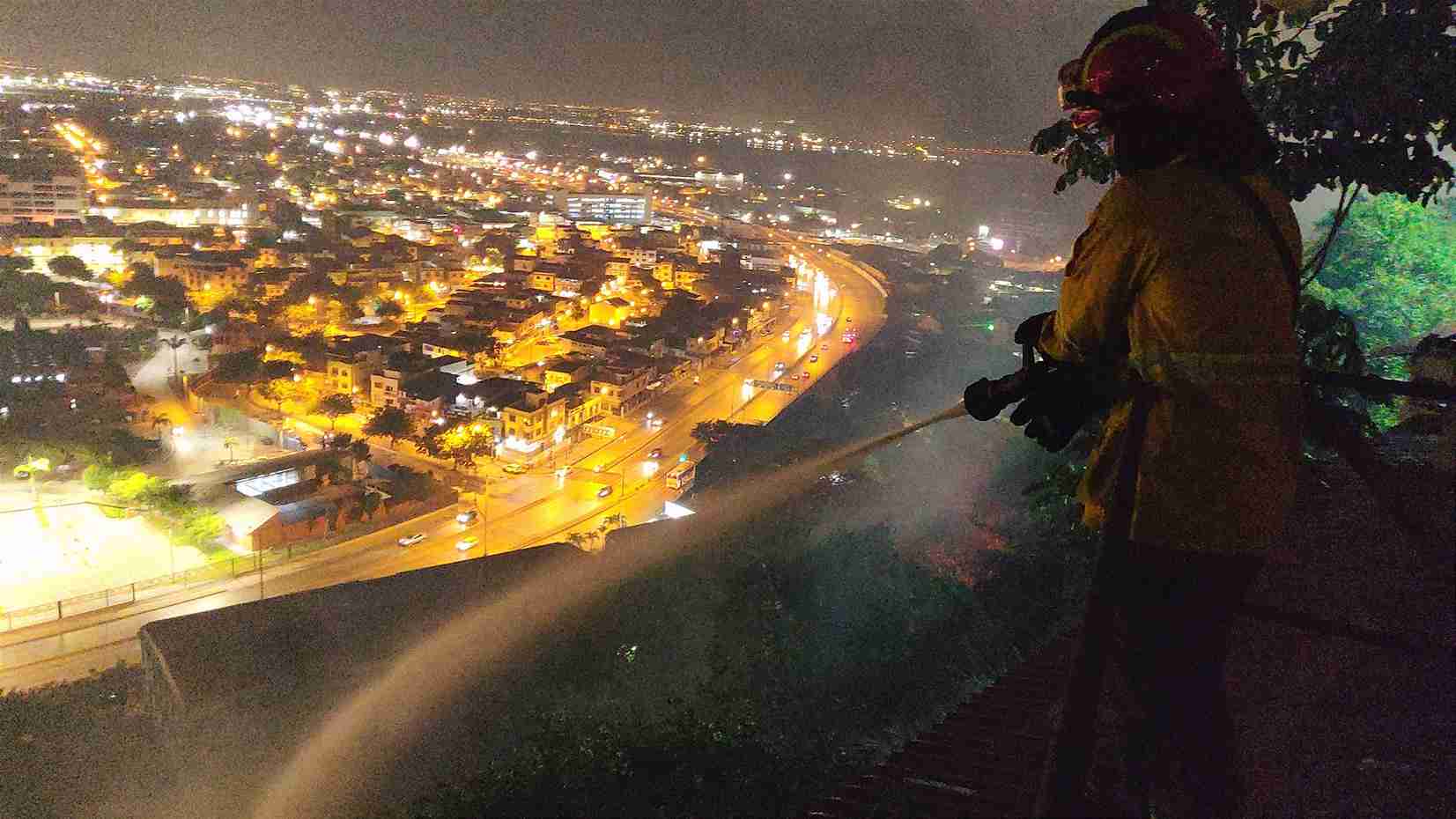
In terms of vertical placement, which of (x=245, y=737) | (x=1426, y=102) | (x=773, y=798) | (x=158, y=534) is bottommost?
(x=158, y=534)

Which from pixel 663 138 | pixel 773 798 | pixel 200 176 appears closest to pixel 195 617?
pixel 773 798

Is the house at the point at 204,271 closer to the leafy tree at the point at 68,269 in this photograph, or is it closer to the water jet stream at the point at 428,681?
the leafy tree at the point at 68,269

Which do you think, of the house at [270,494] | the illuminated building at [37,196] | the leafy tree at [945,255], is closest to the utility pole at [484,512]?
the house at [270,494]

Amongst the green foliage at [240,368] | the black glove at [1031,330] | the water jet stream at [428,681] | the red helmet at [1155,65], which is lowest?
the green foliage at [240,368]

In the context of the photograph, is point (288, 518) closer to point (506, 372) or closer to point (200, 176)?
point (506, 372)

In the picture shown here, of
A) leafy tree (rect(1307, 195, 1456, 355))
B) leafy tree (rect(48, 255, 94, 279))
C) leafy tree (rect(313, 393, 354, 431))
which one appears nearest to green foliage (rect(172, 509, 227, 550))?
leafy tree (rect(313, 393, 354, 431))

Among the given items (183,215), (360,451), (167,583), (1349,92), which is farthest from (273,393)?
(183,215)
